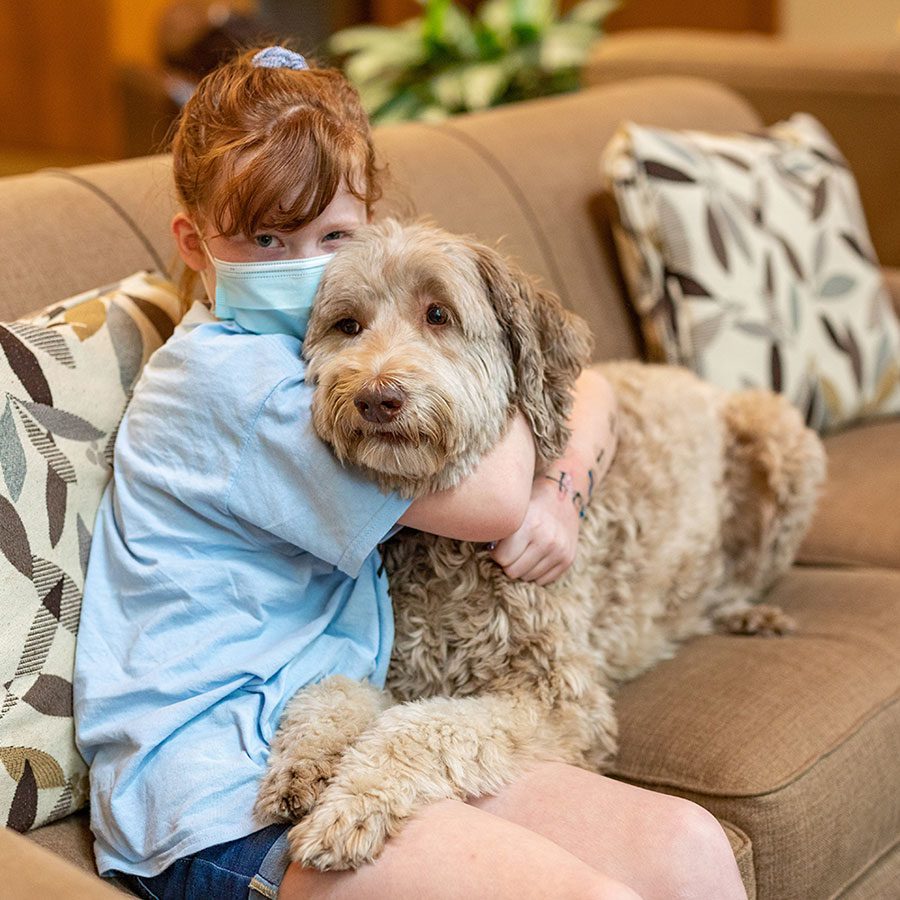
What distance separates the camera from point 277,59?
5.50ft

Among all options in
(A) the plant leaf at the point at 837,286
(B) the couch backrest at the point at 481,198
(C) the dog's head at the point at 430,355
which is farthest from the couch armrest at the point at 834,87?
(C) the dog's head at the point at 430,355

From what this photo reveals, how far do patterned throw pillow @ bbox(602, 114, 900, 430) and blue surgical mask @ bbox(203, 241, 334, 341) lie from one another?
4.27 ft

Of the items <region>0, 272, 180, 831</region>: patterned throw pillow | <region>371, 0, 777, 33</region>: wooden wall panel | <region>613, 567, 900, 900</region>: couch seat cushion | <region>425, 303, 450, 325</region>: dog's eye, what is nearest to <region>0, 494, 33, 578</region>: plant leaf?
<region>0, 272, 180, 831</region>: patterned throw pillow

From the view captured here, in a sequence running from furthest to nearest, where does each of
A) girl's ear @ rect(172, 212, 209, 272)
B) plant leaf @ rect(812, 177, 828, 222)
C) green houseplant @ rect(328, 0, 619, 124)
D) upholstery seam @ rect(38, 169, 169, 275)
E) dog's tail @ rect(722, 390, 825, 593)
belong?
1. green houseplant @ rect(328, 0, 619, 124)
2. plant leaf @ rect(812, 177, 828, 222)
3. dog's tail @ rect(722, 390, 825, 593)
4. upholstery seam @ rect(38, 169, 169, 275)
5. girl's ear @ rect(172, 212, 209, 272)

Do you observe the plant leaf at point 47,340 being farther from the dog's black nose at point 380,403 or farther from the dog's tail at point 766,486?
the dog's tail at point 766,486

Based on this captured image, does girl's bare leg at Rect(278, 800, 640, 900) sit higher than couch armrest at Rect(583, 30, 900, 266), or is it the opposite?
couch armrest at Rect(583, 30, 900, 266)

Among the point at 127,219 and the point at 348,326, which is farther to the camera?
the point at 127,219

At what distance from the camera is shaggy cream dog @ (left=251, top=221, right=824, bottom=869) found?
149cm

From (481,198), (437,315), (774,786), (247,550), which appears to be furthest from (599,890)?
(481,198)

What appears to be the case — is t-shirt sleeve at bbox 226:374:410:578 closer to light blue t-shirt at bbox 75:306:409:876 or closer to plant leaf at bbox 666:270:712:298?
light blue t-shirt at bbox 75:306:409:876

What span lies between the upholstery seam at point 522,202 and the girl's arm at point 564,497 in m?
0.75

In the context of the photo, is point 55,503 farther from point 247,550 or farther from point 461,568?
point 461,568

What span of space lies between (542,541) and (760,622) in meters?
0.66

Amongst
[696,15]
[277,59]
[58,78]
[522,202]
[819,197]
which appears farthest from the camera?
[696,15]
